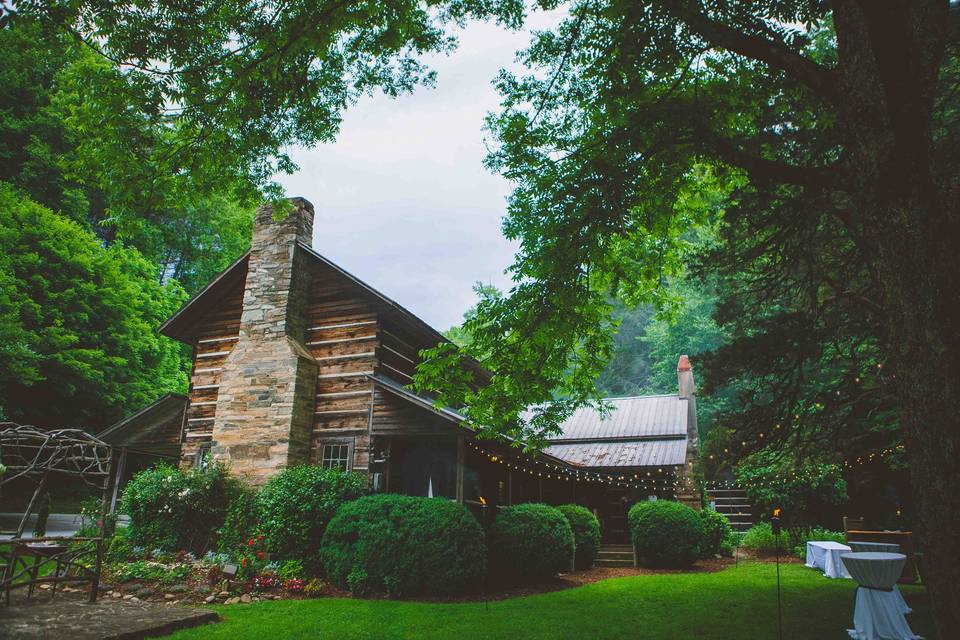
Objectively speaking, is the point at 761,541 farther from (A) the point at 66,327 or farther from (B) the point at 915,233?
(A) the point at 66,327

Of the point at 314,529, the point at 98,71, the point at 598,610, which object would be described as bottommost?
the point at 598,610

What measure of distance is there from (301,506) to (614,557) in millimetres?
10471

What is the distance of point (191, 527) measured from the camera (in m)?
13.1

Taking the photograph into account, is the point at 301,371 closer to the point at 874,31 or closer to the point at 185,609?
the point at 185,609

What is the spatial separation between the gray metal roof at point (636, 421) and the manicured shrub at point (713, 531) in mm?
4281

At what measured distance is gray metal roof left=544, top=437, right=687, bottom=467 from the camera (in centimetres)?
2009

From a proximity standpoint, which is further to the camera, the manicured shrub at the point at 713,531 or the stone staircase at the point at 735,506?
the stone staircase at the point at 735,506

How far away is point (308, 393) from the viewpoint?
14.0 meters

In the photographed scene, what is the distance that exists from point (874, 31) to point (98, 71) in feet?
25.4

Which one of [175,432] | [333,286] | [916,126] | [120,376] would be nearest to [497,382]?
[916,126]

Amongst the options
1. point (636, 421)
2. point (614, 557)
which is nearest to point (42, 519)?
point (614, 557)

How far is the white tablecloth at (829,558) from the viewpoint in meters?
12.8

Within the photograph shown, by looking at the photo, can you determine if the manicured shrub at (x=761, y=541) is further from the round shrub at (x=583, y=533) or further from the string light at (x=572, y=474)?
the round shrub at (x=583, y=533)

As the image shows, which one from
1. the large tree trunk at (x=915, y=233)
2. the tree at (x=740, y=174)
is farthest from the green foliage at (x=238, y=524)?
the large tree trunk at (x=915, y=233)
